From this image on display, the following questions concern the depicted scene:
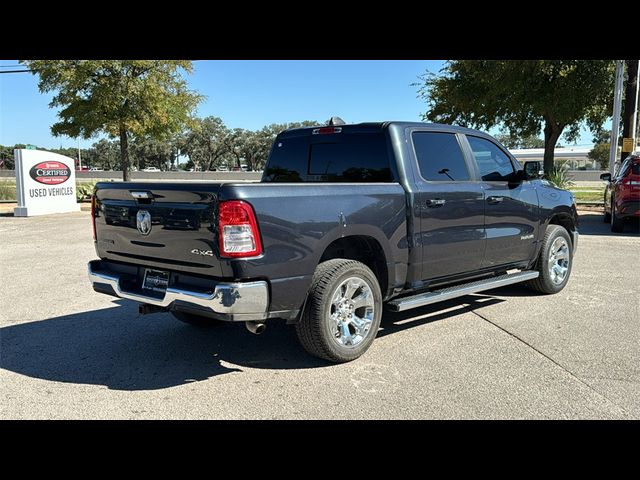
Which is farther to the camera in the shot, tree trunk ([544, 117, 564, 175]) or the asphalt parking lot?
tree trunk ([544, 117, 564, 175])

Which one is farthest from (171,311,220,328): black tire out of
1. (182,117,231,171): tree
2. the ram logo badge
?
(182,117,231,171): tree

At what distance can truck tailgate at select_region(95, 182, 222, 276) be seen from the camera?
12.8 feet

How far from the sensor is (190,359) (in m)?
4.70

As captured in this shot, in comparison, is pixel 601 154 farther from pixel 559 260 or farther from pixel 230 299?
pixel 230 299

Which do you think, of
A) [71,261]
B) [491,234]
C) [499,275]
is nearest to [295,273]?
[491,234]

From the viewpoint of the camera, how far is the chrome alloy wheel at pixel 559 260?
688 cm

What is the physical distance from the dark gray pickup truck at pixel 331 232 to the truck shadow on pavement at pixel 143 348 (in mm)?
401

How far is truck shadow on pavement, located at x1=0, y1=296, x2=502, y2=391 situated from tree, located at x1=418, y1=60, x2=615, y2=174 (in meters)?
15.7

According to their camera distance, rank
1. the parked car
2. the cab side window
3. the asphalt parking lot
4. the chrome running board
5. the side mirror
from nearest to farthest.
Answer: the asphalt parking lot, the chrome running board, the cab side window, the side mirror, the parked car

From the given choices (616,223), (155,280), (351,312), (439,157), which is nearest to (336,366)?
(351,312)

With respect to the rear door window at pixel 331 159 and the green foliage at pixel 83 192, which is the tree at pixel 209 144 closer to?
the green foliage at pixel 83 192

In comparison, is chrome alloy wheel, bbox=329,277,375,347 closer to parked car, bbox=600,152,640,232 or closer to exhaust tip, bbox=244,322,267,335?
exhaust tip, bbox=244,322,267,335

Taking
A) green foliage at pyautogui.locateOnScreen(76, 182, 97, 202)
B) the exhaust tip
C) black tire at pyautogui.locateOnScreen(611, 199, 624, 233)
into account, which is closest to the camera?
the exhaust tip
